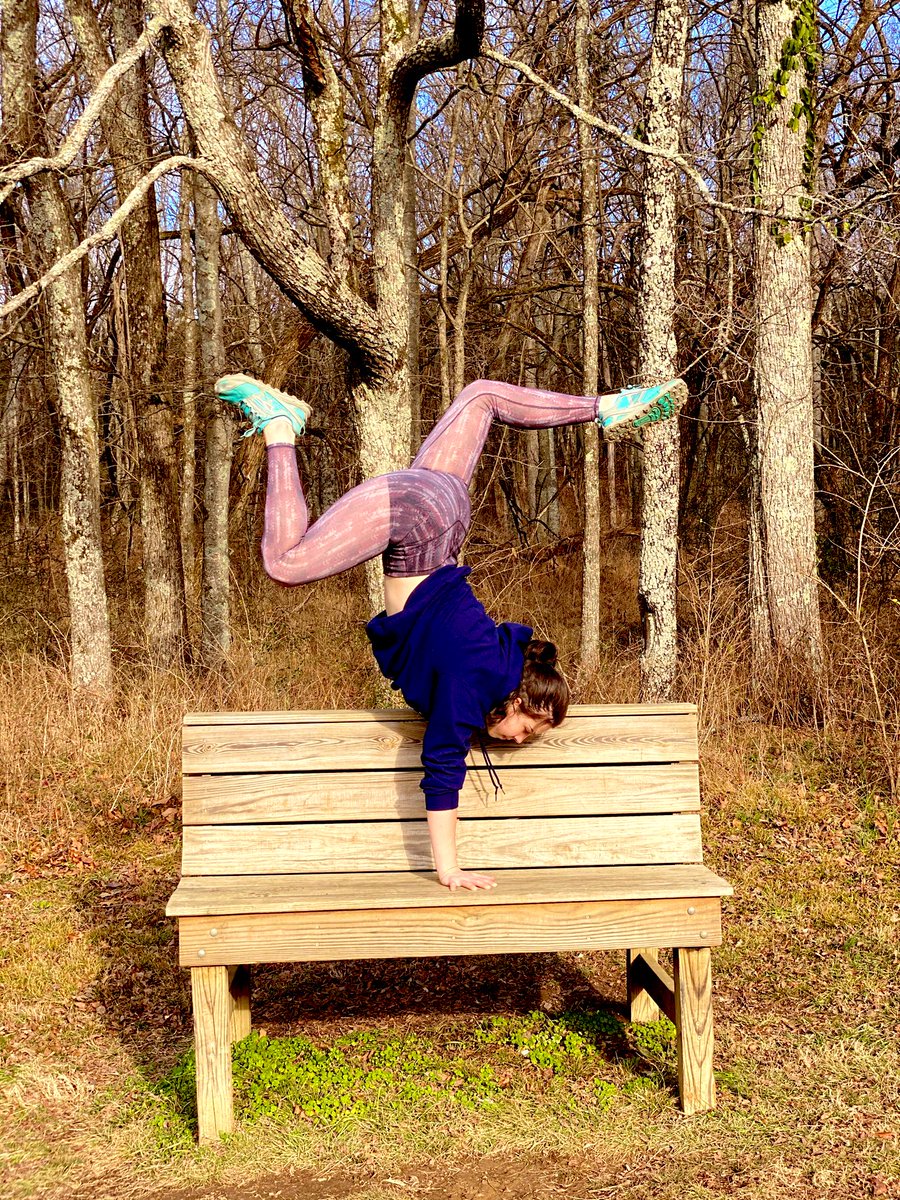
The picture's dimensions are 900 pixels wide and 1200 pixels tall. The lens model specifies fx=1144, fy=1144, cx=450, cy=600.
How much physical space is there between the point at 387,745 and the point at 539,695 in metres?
0.58

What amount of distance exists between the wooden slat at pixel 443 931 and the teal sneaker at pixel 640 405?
1685 mm

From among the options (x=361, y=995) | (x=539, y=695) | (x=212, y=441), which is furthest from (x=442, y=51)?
(x=212, y=441)

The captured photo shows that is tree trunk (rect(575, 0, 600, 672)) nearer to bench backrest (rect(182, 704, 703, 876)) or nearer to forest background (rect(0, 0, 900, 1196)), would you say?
forest background (rect(0, 0, 900, 1196))

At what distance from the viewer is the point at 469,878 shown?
3.57m

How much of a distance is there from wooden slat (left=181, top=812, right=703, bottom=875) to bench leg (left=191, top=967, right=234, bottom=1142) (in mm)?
433

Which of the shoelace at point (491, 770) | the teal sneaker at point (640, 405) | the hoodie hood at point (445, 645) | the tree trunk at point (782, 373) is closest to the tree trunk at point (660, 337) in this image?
the tree trunk at point (782, 373)

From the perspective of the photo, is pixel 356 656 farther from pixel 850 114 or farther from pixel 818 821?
pixel 850 114

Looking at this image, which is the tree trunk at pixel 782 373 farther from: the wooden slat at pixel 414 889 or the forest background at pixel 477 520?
the wooden slat at pixel 414 889

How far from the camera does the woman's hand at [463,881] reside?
3.53 meters

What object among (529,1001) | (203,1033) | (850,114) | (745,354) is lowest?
(529,1001)

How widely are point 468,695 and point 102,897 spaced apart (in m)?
2.99

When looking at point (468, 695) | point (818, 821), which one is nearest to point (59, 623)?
point (818, 821)

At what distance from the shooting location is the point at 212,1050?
137 inches

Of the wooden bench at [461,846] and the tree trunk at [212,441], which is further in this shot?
the tree trunk at [212,441]
